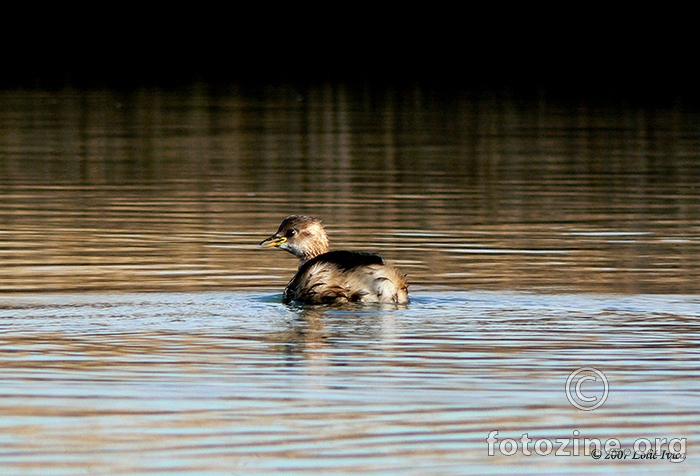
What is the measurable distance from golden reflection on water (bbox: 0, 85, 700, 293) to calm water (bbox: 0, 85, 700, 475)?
0.07 meters

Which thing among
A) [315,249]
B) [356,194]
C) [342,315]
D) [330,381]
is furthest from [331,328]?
[356,194]

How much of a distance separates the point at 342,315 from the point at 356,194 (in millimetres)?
9561

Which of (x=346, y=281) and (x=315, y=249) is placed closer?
(x=346, y=281)

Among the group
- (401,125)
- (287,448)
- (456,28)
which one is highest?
(456,28)

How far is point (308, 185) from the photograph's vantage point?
2395 cm

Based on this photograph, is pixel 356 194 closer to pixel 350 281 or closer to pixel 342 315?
pixel 350 281

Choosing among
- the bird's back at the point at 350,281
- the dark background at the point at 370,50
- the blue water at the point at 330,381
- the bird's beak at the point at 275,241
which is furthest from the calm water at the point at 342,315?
the dark background at the point at 370,50

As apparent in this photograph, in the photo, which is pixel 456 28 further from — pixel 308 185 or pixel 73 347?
pixel 73 347

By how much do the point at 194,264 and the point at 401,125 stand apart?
69.9ft

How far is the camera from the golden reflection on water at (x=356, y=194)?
1536 centimetres

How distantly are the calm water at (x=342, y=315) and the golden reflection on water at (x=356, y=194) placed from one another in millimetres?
66

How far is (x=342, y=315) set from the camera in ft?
42.6

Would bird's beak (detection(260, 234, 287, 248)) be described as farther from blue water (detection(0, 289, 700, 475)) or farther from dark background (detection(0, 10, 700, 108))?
dark background (detection(0, 10, 700, 108))

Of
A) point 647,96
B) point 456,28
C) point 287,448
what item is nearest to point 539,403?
point 287,448
